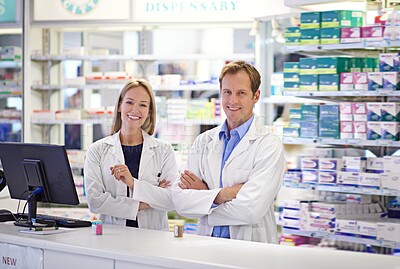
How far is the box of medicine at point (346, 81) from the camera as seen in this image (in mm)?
5406

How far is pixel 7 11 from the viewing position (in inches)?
312

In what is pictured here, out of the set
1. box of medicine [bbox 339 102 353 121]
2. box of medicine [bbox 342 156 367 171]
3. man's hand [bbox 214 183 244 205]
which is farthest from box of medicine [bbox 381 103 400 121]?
man's hand [bbox 214 183 244 205]

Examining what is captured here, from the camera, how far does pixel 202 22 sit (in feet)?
23.3

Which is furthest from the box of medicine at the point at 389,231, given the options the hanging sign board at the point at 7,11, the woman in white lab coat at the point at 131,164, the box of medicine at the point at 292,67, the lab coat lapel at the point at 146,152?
the hanging sign board at the point at 7,11

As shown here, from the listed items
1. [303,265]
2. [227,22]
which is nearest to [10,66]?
[227,22]

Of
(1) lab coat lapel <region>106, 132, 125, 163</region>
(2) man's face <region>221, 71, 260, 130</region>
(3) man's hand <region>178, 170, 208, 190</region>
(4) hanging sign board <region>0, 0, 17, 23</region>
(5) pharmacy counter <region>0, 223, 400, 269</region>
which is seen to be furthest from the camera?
(4) hanging sign board <region>0, 0, 17, 23</region>

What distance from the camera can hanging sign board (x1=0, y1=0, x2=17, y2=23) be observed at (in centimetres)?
788

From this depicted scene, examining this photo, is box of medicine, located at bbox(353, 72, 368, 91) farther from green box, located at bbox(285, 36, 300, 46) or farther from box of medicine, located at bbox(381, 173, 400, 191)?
box of medicine, located at bbox(381, 173, 400, 191)

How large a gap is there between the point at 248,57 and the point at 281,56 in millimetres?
1601

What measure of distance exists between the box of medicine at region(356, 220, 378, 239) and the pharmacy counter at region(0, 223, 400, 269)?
1.99 meters

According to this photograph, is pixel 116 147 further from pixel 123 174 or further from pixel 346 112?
pixel 346 112

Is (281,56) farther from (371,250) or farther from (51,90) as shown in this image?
(371,250)

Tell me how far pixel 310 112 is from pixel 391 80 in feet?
2.25

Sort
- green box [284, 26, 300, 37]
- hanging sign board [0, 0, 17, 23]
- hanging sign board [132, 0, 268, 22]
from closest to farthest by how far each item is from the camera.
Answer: green box [284, 26, 300, 37] < hanging sign board [132, 0, 268, 22] < hanging sign board [0, 0, 17, 23]
